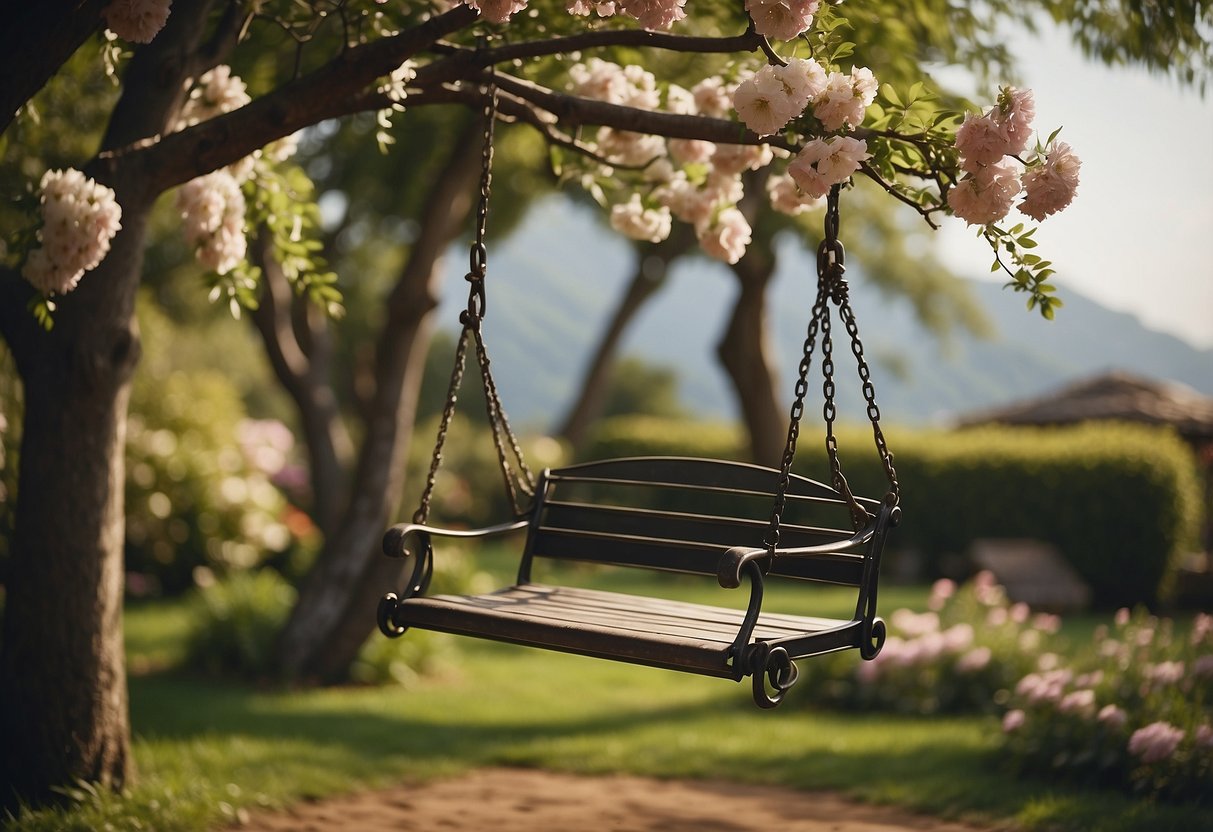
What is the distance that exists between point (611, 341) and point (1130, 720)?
14.6 m

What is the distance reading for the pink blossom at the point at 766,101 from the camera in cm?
350

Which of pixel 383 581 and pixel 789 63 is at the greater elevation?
pixel 789 63

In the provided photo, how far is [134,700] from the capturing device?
304 inches

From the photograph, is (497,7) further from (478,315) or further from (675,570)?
(675,570)

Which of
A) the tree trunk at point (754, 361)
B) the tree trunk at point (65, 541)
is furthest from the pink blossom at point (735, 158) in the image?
the tree trunk at point (754, 361)

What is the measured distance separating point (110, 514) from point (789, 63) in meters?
3.03

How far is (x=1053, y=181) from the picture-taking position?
361 cm

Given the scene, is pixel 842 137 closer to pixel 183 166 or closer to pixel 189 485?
pixel 183 166

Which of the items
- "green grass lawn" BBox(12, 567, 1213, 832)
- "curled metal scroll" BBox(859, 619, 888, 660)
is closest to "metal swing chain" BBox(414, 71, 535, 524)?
"curled metal scroll" BBox(859, 619, 888, 660)

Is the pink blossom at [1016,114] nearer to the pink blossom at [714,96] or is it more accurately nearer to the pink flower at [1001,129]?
the pink flower at [1001,129]

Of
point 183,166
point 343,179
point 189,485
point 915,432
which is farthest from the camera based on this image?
point 915,432

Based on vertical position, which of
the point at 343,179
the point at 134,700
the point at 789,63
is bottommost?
the point at 134,700

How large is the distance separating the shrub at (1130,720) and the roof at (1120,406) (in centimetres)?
1206

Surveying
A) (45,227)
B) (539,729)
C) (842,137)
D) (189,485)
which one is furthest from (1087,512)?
(45,227)
